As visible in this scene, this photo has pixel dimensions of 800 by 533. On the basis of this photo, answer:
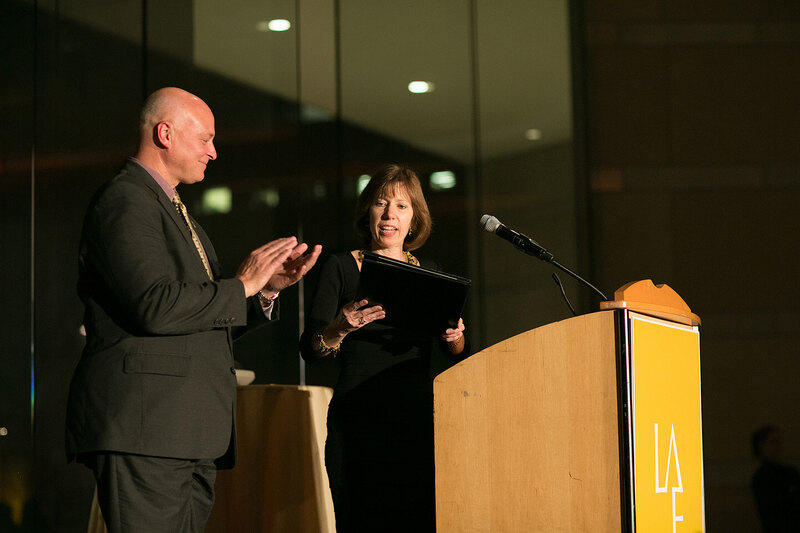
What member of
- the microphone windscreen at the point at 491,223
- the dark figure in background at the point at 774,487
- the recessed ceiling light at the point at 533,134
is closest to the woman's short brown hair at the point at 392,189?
the microphone windscreen at the point at 491,223

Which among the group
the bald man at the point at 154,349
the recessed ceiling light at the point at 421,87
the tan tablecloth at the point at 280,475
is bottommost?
the tan tablecloth at the point at 280,475

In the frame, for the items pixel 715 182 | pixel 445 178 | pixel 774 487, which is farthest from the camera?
pixel 715 182

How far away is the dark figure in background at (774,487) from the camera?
4848 millimetres

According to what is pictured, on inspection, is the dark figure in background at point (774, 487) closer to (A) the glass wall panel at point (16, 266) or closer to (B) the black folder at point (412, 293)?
(B) the black folder at point (412, 293)

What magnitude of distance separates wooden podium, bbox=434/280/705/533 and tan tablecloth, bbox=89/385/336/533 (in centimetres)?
161

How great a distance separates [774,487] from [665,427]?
11.6 ft

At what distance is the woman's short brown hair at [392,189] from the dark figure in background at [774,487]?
10.7 feet

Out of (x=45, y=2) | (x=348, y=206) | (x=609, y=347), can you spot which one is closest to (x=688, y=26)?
(x=348, y=206)

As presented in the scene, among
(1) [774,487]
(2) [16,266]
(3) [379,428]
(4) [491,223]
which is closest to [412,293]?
(4) [491,223]

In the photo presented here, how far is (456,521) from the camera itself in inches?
73.6

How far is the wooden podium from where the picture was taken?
178 cm

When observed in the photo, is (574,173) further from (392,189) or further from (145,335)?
(145,335)

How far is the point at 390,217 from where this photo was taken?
2.73 meters

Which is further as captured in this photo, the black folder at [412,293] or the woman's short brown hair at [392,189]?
the woman's short brown hair at [392,189]
